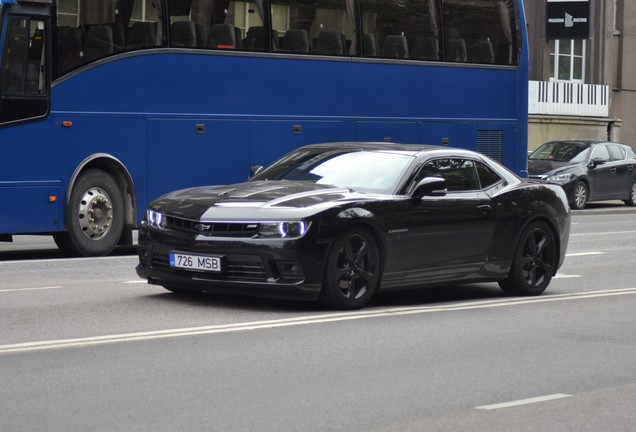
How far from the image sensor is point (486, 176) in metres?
13.2

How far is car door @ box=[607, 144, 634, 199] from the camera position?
1367 inches

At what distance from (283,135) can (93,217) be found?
3.53 m

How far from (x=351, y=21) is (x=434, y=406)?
13.1 meters

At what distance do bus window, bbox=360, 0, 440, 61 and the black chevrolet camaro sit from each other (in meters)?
7.12

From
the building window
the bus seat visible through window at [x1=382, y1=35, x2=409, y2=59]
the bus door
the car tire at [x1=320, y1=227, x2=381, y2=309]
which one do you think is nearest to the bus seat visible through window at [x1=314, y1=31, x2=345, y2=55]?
the bus seat visible through window at [x1=382, y1=35, x2=409, y2=59]

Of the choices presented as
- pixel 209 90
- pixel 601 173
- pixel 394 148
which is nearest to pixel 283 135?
pixel 209 90

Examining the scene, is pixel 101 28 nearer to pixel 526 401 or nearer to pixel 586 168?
pixel 526 401

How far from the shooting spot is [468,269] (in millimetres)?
12672

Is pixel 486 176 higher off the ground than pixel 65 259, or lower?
higher

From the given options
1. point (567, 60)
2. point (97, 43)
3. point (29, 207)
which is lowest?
point (29, 207)

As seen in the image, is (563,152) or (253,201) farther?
(563,152)

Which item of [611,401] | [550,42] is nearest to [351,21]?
[611,401]

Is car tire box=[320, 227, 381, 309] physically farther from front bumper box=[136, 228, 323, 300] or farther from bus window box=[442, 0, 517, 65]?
bus window box=[442, 0, 517, 65]

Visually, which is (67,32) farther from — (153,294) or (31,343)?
(31,343)
